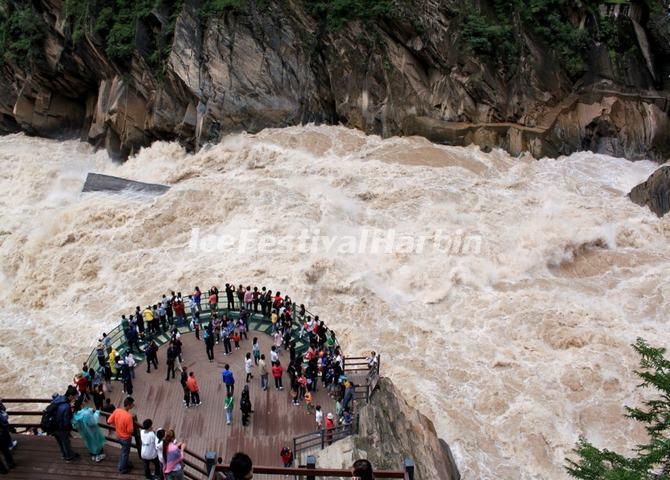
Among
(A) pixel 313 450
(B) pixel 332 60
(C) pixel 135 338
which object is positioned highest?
(B) pixel 332 60

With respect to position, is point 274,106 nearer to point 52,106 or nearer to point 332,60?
point 332,60

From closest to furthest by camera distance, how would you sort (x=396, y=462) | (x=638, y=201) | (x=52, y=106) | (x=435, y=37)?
(x=396, y=462) → (x=638, y=201) → (x=435, y=37) → (x=52, y=106)

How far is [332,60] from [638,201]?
18.0m

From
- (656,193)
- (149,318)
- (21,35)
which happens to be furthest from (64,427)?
(21,35)

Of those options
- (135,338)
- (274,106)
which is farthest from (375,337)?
(274,106)

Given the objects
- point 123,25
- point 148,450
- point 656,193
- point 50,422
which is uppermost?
point 123,25

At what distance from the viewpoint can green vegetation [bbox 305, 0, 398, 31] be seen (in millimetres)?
34219

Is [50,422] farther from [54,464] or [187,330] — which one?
[187,330]

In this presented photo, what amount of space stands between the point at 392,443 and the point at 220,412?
4.17 meters

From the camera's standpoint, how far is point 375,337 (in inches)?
816

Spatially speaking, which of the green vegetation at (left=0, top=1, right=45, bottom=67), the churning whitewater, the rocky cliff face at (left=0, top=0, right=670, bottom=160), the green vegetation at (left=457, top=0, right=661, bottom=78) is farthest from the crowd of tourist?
the green vegetation at (left=0, top=1, right=45, bottom=67)

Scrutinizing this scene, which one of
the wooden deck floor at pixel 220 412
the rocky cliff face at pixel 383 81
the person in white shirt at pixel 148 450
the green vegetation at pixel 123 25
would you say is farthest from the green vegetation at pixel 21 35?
the person in white shirt at pixel 148 450

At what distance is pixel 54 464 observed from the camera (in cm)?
930

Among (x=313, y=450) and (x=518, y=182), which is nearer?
(x=313, y=450)
